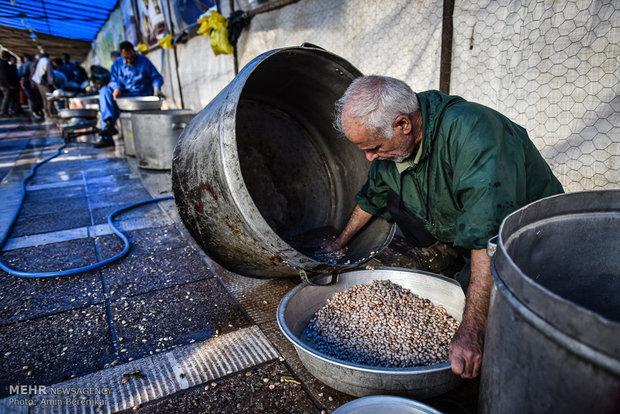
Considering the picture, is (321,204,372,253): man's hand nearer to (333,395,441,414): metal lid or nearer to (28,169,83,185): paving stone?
(333,395,441,414): metal lid

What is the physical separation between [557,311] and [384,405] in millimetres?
768

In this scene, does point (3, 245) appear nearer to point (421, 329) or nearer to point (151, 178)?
point (151, 178)

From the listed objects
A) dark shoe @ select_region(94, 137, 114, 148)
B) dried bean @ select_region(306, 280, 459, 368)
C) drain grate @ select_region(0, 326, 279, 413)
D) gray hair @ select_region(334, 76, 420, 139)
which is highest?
gray hair @ select_region(334, 76, 420, 139)

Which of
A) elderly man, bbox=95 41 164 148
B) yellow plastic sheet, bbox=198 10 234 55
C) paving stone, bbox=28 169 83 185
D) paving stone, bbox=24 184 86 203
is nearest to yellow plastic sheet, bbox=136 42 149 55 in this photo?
elderly man, bbox=95 41 164 148

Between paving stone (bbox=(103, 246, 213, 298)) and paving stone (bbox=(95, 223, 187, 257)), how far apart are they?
10 cm

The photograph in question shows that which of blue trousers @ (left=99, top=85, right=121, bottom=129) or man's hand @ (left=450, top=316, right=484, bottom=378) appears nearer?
man's hand @ (left=450, top=316, right=484, bottom=378)

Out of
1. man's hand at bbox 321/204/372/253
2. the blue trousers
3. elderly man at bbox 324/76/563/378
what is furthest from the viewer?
the blue trousers

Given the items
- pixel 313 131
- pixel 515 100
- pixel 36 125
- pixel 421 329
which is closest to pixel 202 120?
pixel 313 131

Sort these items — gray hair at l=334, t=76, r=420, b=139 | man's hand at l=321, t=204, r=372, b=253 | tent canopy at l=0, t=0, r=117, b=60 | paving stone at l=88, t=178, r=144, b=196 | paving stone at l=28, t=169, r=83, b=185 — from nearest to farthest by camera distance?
gray hair at l=334, t=76, r=420, b=139, man's hand at l=321, t=204, r=372, b=253, paving stone at l=88, t=178, r=144, b=196, paving stone at l=28, t=169, r=83, b=185, tent canopy at l=0, t=0, r=117, b=60

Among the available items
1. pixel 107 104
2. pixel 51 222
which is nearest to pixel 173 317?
pixel 51 222

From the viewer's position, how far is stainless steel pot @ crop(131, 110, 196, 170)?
510 cm

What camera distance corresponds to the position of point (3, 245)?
3.11m

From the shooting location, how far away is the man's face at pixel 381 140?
1756mm

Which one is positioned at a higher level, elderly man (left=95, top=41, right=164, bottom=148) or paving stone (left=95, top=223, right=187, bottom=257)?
elderly man (left=95, top=41, right=164, bottom=148)
